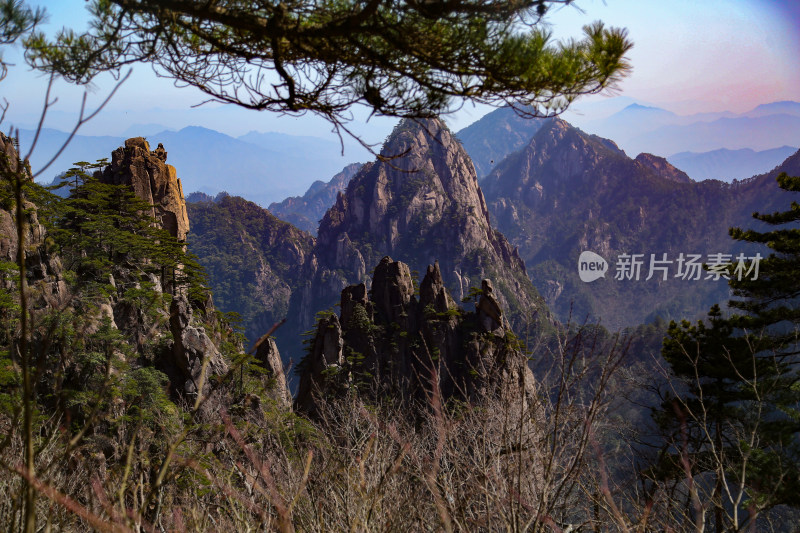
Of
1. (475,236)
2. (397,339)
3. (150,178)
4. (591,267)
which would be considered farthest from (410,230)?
(150,178)

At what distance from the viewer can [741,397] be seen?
10.4m

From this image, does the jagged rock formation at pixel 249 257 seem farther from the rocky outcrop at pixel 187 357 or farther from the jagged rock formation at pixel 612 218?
the rocky outcrop at pixel 187 357

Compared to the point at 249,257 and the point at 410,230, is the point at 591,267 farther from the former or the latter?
the point at 249,257

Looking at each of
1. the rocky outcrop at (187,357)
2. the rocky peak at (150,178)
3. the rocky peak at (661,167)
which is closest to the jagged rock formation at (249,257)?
the rocky peak at (150,178)

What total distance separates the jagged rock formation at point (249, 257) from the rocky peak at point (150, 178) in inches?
3038

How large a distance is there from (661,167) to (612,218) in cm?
3062

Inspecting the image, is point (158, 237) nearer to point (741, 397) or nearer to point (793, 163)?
point (741, 397)

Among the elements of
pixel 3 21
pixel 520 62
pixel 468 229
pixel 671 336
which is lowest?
pixel 671 336

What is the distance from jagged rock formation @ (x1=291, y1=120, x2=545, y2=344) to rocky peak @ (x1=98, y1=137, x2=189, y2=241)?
70037 millimetres

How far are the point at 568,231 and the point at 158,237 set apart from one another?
149m

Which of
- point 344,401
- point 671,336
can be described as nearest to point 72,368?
point 344,401

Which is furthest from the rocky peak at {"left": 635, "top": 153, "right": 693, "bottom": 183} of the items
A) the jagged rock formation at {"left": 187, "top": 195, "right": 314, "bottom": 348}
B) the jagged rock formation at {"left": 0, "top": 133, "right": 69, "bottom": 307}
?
the jagged rock formation at {"left": 0, "top": 133, "right": 69, "bottom": 307}

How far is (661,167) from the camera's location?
16288 cm

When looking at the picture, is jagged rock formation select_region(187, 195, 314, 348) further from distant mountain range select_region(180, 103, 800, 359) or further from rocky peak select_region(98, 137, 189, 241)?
rocky peak select_region(98, 137, 189, 241)
